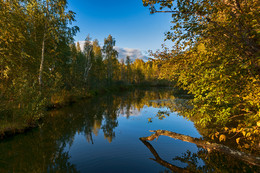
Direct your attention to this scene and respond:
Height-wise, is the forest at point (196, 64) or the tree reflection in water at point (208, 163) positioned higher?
the forest at point (196, 64)

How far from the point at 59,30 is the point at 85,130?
1165 cm

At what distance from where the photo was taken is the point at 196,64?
656 centimetres

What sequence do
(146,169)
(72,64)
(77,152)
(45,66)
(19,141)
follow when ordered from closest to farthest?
1. (146,169)
2. (77,152)
3. (19,141)
4. (45,66)
5. (72,64)

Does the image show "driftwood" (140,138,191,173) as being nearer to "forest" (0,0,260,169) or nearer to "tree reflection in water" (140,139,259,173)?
"tree reflection in water" (140,139,259,173)

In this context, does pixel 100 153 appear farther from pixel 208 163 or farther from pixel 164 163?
pixel 208 163

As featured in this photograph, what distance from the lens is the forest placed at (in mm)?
4887

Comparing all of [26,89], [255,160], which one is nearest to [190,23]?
[255,160]

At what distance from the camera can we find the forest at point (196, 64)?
4887 mm

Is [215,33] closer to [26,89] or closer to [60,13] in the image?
[26,89]

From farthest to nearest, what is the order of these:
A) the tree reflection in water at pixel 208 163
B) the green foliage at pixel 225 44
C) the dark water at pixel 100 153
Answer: the dark water at pixel 100 153 < the tree reflection in water at pixel 208 163 < the green foliage at pixel 225 44

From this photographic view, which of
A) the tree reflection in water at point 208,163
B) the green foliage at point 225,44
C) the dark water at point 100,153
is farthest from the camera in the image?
the dark water at point 100,153

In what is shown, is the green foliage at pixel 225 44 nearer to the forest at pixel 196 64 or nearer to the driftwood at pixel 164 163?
the forest at pixel 196 64

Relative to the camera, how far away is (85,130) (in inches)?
492

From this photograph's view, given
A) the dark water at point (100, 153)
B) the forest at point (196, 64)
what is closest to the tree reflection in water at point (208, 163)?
the dark water at point (100, 153)
